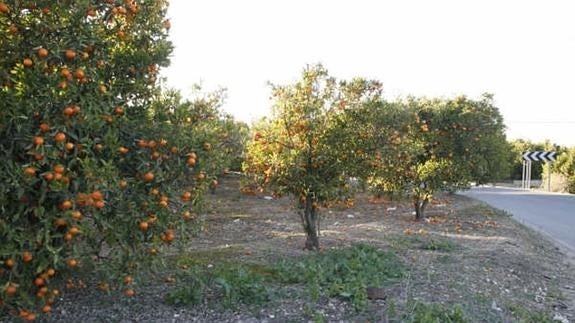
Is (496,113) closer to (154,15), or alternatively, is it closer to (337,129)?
(337,129)

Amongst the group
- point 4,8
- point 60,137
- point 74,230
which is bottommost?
point 74,230

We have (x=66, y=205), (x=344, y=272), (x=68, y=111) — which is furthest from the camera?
(x=344, y=272)

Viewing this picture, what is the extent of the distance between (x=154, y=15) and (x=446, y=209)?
12.3 m

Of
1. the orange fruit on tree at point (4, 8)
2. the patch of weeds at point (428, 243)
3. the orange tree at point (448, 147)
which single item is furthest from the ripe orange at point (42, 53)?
the orange tree at point (448, 147)

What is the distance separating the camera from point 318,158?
7.33 m

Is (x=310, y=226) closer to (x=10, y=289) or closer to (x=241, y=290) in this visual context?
(x=241, y=290)

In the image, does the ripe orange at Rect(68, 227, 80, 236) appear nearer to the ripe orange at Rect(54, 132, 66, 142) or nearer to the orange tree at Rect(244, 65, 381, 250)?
the ripe orange at Rect(54, 132, 66, 142)

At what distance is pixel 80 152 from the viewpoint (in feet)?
12.5

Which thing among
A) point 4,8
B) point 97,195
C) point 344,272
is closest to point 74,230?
point 97,195

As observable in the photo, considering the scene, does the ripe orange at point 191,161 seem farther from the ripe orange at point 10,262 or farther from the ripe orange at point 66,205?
the ripe orange at point 10,262

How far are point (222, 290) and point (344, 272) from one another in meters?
1.43

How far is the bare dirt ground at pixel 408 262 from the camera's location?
4891 mm

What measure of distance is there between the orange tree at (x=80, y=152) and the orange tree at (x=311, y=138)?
2869 mm

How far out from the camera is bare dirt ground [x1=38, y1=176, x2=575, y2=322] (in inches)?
193
